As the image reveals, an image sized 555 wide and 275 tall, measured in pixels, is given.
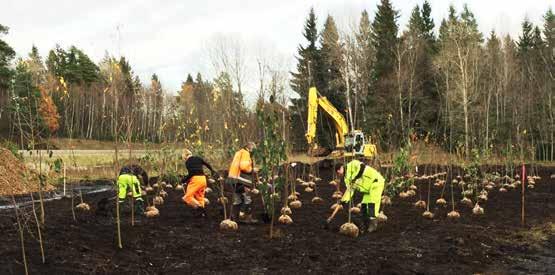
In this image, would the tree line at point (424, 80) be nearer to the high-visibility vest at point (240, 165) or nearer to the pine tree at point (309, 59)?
the pine tree at point (309, 59)

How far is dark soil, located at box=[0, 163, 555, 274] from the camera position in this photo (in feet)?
19.9

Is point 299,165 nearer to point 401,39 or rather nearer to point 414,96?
point 414,96

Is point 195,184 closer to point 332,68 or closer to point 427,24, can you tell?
point 332,68

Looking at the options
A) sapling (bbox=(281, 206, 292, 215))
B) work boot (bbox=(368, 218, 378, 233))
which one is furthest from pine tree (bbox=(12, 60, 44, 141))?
work boot (bbox=(368, 218, 378, 233))

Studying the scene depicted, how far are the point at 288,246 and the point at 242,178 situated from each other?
221 cm

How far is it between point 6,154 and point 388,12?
30972mm

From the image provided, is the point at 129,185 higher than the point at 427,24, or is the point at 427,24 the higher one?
the point at 427,24

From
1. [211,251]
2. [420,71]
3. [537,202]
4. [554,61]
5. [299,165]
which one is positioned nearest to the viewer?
[211,251]

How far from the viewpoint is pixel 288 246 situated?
7316 mm

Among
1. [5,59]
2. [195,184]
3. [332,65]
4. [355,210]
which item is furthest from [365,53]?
[195,184]

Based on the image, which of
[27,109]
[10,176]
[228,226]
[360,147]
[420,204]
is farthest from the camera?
[360,147]

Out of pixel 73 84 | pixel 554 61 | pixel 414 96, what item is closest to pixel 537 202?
pixel 414 96

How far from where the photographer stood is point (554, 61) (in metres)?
34.7

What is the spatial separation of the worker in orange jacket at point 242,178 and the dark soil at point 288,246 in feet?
1.75
